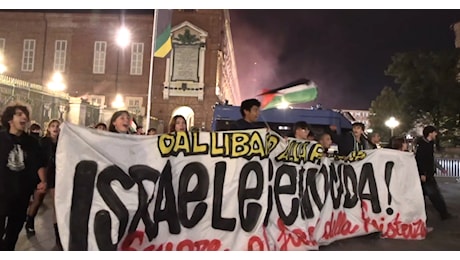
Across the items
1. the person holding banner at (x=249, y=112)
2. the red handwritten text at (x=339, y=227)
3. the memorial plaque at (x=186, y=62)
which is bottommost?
the red handwritten text at (x=339, y=227)

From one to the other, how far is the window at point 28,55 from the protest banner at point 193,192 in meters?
31.6

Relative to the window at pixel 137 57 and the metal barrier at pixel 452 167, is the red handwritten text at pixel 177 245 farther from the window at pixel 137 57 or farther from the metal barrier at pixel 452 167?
the window at pixel 137 57

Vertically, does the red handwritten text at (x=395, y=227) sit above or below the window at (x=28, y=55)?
below

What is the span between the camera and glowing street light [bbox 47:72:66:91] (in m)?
30.5

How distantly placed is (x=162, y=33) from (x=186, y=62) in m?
16.6

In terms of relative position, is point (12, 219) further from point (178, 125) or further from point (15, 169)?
point (178, 125)

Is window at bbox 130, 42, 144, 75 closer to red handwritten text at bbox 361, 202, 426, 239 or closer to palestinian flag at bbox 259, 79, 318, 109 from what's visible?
palestinian flag at bbox 259, 79, 318, 109

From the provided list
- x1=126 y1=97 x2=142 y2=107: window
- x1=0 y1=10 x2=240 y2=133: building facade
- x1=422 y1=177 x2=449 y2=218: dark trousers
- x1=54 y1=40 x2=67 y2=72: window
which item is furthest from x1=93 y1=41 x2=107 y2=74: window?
x1=422 y1=177 x2=449 y2=218: dark trousers

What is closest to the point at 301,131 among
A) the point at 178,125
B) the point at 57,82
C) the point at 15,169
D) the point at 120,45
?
the point at 178,125

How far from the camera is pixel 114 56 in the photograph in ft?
105

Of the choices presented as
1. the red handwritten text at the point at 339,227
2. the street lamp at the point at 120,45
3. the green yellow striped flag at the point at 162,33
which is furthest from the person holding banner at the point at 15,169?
the street lamp at the point at 120,45

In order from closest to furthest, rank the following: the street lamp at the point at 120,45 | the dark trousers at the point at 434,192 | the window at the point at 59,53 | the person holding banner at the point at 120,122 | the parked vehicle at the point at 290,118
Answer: the person holding banner at the point at 120,122
the dark trousers at the point at 434,192
the parked vehicle at the point at 290,118
the street lamp at the point at 120,45
the window at the point at 59,53

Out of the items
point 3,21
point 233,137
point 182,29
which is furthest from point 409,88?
point 3,21

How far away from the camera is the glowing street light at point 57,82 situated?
3053cm
